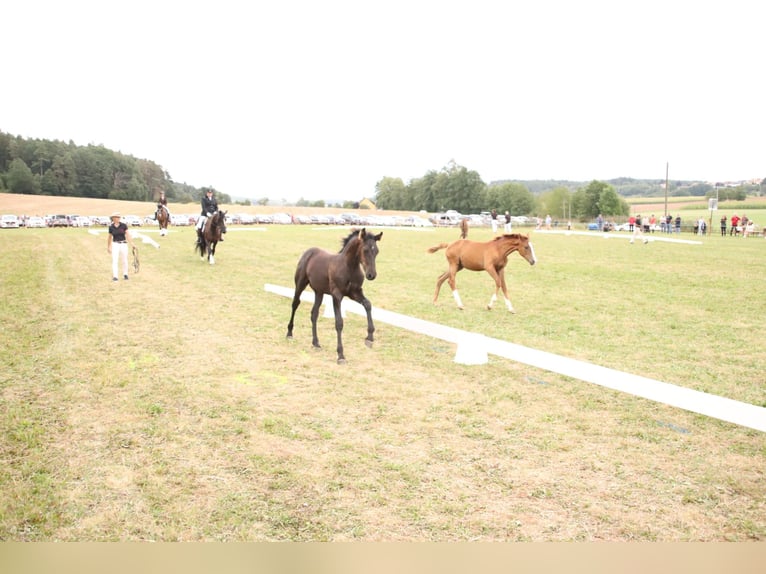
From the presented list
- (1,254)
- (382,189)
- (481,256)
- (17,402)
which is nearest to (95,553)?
(17,402)

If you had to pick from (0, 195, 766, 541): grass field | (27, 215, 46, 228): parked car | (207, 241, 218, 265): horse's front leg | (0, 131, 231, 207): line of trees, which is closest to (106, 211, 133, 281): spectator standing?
(0, 195, 766, 541): grass field

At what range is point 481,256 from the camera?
11.8 meters

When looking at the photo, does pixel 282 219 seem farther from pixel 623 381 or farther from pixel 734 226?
pixel 623 381

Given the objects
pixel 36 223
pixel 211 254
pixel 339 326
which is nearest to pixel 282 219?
pixel 36 223

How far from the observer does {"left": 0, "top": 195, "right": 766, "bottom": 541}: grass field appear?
11.4 feet

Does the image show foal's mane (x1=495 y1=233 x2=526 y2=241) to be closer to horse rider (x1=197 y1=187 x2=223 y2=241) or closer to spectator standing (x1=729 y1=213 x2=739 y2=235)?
horse rider (x1=197 y1=187 x2=223 y2=241)

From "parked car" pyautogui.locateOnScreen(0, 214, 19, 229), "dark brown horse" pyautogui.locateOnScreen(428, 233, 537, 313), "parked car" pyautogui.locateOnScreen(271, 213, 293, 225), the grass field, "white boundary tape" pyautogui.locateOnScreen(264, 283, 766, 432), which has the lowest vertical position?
the grass field

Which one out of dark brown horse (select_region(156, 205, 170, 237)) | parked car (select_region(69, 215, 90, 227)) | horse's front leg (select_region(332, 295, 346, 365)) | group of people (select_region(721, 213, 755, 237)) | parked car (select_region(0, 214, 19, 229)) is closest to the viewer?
horse's front leg (select_region(332, 295, 346, 365))

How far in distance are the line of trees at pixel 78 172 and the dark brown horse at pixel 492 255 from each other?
204ft

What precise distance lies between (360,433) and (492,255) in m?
7.39

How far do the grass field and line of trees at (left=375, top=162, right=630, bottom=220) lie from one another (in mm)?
112872

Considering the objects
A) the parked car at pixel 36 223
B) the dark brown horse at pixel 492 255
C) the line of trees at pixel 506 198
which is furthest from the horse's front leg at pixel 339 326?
the line of trees at pixel 506 198

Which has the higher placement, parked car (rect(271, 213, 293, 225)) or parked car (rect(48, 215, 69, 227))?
parked car (rect(271, 213, 293, 225))

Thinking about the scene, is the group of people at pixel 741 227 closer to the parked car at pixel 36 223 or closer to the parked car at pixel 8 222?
the parked car at pixel 36 223
